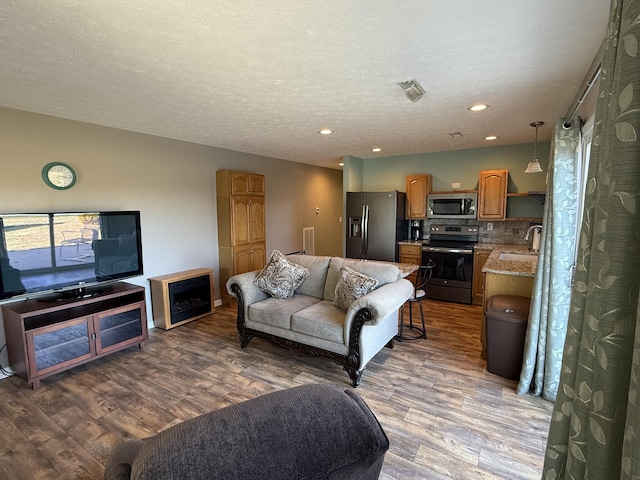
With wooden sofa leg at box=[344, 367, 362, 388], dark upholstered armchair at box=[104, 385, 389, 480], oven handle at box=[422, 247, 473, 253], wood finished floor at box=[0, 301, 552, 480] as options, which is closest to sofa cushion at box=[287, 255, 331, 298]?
wood finished floor at box=[0, 301, 552, 480]

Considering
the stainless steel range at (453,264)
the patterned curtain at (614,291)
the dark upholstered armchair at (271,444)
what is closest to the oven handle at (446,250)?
the stainless steel range at (453,264)

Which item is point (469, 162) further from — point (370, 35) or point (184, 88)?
point (184, 88)

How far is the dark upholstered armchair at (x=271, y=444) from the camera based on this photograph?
0.65 m

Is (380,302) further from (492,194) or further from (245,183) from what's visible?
(492,194)

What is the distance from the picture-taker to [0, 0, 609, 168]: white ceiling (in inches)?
58.9

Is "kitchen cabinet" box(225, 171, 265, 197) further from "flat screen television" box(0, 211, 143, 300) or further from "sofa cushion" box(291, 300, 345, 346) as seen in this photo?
"sofa cushion" box(291, 300, 345, 346)

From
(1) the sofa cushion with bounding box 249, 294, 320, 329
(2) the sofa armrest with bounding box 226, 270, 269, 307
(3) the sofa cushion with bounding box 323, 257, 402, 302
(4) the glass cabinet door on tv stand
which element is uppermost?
(3) the sofa cushion with bounding box 323, 257, 402, 302

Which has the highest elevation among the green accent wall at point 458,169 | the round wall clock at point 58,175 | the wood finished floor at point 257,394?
the green accent wall at point 458,169

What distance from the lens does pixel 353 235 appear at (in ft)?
18.1

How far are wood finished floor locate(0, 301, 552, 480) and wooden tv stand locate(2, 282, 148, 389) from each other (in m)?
0.16

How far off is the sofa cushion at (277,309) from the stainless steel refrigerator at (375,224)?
2.17 meters

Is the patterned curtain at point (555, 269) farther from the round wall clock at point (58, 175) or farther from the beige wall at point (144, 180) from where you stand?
the round wall clock at point (58, 175)

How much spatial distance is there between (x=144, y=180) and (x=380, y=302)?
10.6 ft

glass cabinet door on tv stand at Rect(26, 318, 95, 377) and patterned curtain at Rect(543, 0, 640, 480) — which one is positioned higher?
patterned curtain at Rect(543, 0, 640, 480)
